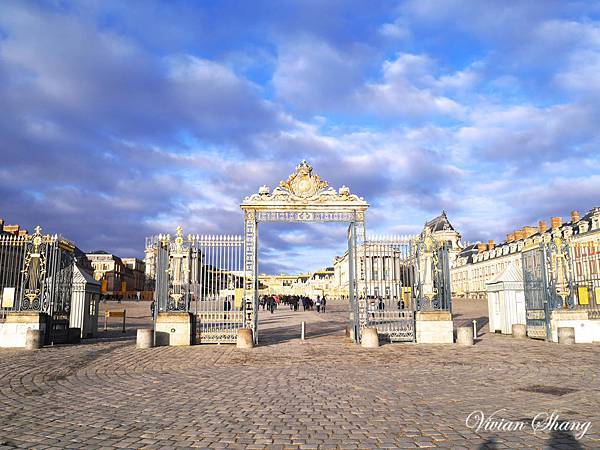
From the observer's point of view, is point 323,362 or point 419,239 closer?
point 323,362

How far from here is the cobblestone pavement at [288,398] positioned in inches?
220

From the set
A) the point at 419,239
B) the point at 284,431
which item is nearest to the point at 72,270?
the point at 419,239

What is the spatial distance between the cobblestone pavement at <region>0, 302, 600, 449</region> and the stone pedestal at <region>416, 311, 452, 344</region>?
284 cm

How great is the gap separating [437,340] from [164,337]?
31.4ft

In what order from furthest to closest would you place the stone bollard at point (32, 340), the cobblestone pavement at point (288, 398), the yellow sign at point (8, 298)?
1. the yellow sign at point (8, 298)
2. the stone bollard at point (32, 340)
3. the cobblestone pavement at point (288, 398)

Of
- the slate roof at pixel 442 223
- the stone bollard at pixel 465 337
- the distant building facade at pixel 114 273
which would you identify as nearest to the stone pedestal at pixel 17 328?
the stone bollard at pixel 465 337

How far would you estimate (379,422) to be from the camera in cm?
627

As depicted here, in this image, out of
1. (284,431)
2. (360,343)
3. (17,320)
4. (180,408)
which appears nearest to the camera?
(284,431)

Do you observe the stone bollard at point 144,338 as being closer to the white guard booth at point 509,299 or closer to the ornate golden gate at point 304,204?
the ornate golden gate at point 304,204

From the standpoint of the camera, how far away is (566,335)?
16.1m

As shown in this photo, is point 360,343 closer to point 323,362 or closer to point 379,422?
point 323,362

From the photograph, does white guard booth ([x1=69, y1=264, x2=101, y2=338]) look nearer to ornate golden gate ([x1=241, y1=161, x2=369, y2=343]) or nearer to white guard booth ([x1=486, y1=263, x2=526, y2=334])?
ornate golden gate ([x1=241, y1=161, x2=369, y2=343])

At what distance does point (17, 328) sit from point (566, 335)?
732 inches

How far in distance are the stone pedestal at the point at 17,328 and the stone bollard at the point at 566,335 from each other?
57.8ft
